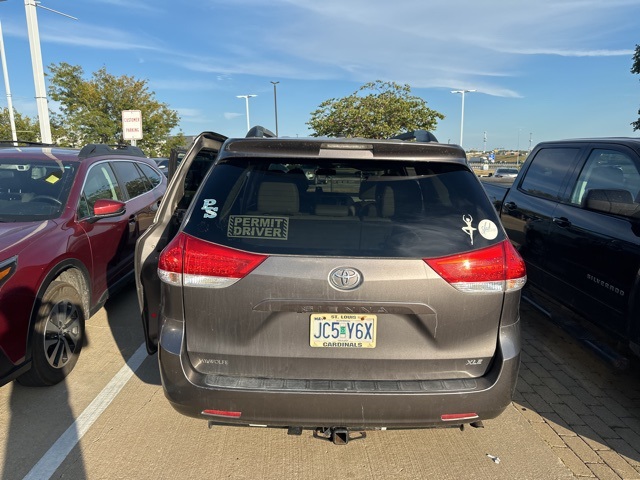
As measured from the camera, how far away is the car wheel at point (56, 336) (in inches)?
124

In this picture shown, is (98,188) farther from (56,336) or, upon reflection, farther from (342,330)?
(342,330)

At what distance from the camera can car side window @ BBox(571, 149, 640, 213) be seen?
335 cm

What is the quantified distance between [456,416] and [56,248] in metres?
3.11

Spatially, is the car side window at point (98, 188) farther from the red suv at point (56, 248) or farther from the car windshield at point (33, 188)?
the car windshield at point (33, 188)

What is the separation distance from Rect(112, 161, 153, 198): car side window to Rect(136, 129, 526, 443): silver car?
11.6 feet

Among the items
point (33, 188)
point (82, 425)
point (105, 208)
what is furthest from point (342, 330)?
point (33, 188)

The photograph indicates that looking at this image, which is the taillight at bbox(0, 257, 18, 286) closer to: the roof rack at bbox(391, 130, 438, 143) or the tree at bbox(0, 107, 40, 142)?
the roof rack at bbox(391, 130, 438, 143)

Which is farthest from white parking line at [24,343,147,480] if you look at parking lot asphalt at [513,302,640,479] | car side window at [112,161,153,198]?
parking lot asphalt at [513,302,640,479]

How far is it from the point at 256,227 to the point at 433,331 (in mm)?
999

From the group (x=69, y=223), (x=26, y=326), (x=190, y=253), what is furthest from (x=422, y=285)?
(x=69, y=223)

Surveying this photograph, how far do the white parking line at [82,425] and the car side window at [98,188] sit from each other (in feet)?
4.80

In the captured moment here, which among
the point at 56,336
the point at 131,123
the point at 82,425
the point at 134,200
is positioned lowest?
the point at 82,425

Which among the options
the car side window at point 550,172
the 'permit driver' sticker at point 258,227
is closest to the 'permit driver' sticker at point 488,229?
the 'permit driver' sticker at point 258,227

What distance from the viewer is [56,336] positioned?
3.38 meters
